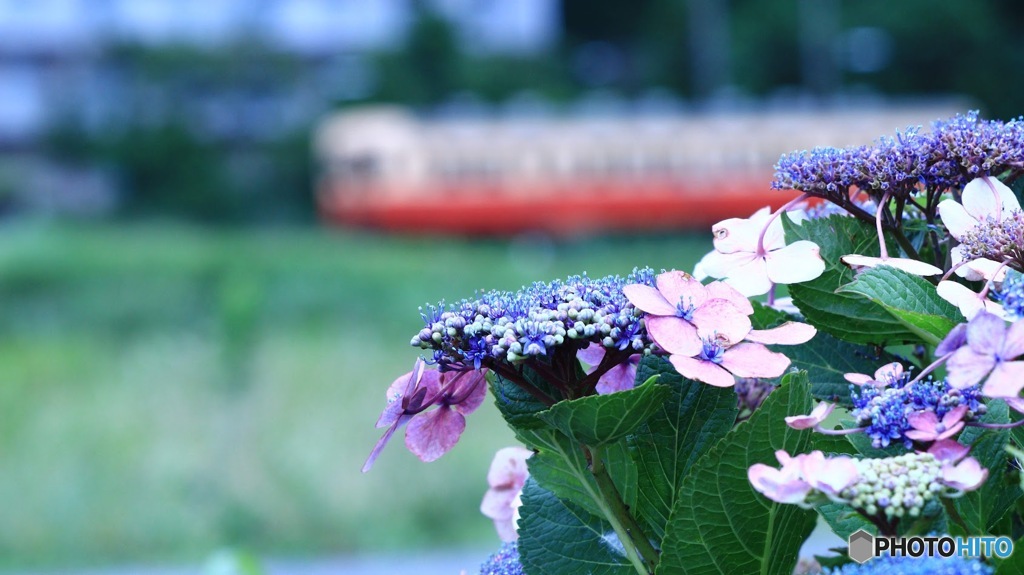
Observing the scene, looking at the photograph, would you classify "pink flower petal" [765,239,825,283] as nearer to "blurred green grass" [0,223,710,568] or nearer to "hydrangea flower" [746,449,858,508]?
→ "hydrangea flower" [746,449,858,508]

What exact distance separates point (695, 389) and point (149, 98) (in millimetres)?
21176

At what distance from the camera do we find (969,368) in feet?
1.57

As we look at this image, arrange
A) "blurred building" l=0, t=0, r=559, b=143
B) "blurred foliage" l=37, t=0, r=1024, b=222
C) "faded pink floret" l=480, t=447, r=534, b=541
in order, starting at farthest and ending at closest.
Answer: "blurred building" l=0, t=0, r=559, b=143
"blurred foliage" l=37, t=0, r=1024, b=222
"faded pink floret" l=480, t=447, r=534, b=541

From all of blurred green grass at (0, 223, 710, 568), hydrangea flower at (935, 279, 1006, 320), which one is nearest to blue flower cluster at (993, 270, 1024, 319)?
hydrangea flower at (935, 279, 1006, 320)

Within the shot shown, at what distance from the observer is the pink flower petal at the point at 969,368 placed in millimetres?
478

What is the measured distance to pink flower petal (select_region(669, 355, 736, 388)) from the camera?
535 mm

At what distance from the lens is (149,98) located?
2041cm

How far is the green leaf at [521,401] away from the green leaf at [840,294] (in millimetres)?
163

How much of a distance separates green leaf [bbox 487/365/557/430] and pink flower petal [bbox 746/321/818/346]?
0.36ft

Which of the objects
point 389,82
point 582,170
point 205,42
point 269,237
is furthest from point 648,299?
point 205,42

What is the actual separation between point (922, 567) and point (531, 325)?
20 centimetres

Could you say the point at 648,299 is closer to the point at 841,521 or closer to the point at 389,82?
the point at 841,521

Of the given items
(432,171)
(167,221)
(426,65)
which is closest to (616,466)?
(432,171)

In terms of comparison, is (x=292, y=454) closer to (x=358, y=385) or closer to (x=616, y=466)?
(x=358, y=385)
